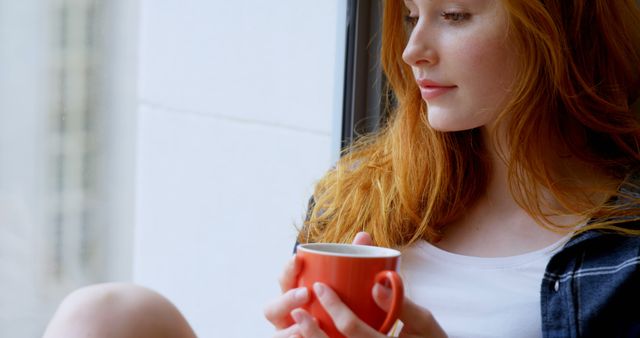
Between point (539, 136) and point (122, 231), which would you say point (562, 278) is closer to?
point (539, 136)

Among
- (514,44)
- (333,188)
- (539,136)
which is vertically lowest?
(333,188)

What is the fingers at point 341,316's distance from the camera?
78 centimetres

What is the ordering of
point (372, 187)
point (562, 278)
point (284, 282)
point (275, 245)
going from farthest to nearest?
1. point (275, 245)
2. point (372, 187)
3. point (562, 278)
4. point (284, 282)

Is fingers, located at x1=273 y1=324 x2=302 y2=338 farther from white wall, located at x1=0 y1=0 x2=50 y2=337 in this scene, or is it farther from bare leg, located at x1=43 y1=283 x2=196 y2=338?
white wall, located at x1=0 y1=0 x2=50 y2=337

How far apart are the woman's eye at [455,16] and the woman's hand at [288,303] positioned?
473mm

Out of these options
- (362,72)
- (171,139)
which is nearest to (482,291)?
(362,72)

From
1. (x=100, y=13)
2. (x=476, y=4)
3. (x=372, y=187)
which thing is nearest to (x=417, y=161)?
(x=372, y=187)

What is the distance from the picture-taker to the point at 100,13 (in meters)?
1.22

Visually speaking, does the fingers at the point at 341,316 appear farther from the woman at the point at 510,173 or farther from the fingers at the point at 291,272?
the woman at the point at 510,173

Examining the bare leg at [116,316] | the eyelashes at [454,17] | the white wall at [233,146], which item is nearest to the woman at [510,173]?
the eyelashes at [454,17]

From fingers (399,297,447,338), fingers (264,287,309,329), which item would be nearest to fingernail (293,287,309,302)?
fingers (264,287,309,329)

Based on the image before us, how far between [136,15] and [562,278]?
847 millimetres

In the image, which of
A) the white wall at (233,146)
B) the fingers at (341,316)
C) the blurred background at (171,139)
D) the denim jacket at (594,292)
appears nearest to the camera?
Result: the fingers at (341,316)

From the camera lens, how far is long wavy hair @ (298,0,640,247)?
3.62 ft
